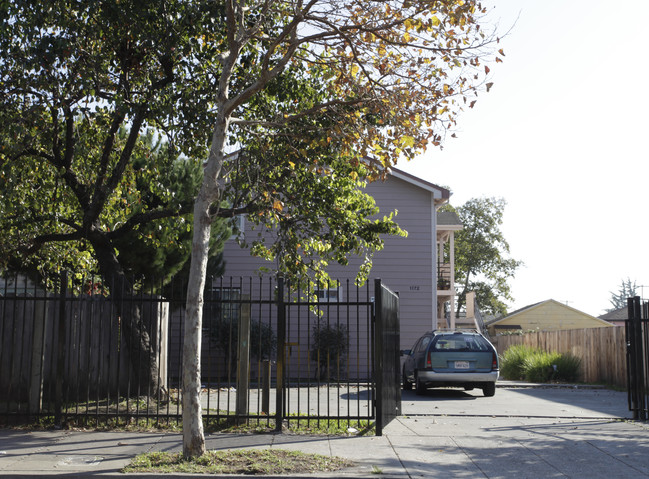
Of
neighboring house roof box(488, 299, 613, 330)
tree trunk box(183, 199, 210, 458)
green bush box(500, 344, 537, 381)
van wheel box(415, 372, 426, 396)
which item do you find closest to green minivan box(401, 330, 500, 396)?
van wheel box(415, 372, 426, 396)

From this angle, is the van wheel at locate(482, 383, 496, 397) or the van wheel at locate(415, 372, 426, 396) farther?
the van wheel at locate(482, 383, 496, 397)

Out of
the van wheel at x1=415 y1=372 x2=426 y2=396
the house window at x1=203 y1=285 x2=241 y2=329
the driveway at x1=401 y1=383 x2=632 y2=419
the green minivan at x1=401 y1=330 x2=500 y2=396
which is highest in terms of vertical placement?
the house window at x1=203 y1=285 x2=241 y2=329

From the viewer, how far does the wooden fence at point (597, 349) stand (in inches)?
790

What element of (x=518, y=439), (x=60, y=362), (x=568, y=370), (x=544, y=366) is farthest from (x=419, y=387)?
(x=60, y=362)

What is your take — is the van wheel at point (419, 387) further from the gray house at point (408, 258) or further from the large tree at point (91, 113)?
the gray house at point (408, 258)

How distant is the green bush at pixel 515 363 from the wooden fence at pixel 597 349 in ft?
4.27

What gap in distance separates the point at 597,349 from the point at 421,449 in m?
14.8

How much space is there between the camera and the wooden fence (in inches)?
790

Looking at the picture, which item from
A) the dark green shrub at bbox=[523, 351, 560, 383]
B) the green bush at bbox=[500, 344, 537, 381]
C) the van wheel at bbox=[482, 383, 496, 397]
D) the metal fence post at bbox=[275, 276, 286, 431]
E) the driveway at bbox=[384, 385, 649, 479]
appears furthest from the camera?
the green bush at bbox=[500, 344, 537, 381]

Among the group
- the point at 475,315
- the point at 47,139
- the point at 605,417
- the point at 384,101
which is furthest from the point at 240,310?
the point at 475,315

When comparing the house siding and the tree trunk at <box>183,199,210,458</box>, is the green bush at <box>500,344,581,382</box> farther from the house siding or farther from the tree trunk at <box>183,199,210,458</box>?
the tree trunk at <box>183,199,210,458</box>

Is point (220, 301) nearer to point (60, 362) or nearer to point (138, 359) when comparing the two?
point (60, 362)

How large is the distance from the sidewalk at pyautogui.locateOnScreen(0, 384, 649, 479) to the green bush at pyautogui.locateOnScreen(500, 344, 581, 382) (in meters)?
11.2

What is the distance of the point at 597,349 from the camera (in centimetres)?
2195
